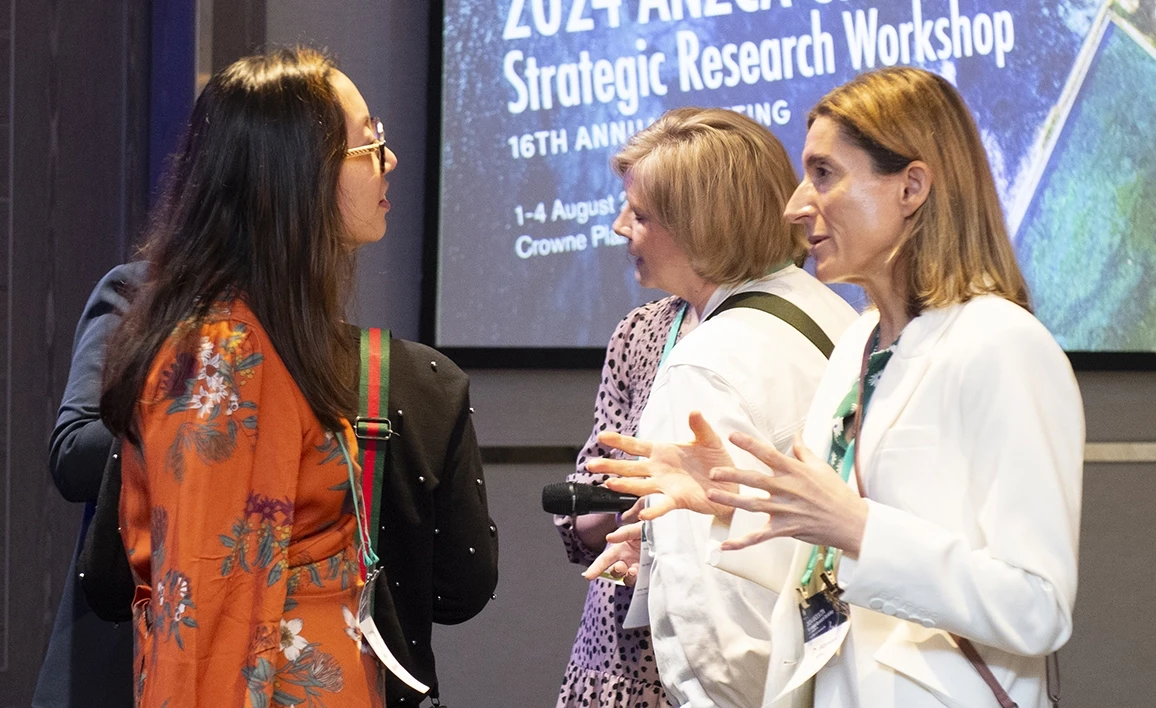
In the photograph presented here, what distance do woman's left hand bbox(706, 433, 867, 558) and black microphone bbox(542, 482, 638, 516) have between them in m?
0.49

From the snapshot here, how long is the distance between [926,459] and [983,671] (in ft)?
0.83

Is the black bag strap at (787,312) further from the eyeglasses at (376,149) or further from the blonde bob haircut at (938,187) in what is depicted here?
the eyeglasses at (376,149)

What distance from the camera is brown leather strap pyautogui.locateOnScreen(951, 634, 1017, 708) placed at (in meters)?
1.48

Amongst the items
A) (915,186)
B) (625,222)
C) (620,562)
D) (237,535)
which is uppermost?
(915,186)

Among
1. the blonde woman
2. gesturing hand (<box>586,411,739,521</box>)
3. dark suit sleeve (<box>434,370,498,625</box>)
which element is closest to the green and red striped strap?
dark suit sleeve (<box>434,370,498,625</box>)

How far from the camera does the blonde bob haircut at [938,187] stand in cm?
161

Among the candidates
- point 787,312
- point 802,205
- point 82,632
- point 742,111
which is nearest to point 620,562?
point 787,312

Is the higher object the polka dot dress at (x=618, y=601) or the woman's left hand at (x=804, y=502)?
the woman's left hand at (x=804, y=502)

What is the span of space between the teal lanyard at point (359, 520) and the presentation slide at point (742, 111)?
7.18ft

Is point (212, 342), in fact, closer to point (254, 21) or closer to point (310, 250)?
point (310, 250)

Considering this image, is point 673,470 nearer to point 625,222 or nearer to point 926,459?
point 926,459

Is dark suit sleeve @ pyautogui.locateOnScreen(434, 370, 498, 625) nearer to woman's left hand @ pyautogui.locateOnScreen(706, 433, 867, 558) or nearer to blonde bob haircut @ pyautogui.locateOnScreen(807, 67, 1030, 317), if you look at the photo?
woman's left hand @ pyautogui.locateOnScreen(706, 433, 867, 558)

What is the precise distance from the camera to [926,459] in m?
1.50

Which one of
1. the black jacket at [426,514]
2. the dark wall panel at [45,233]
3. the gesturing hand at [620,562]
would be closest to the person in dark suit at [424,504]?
the black jacket at [426,514]
